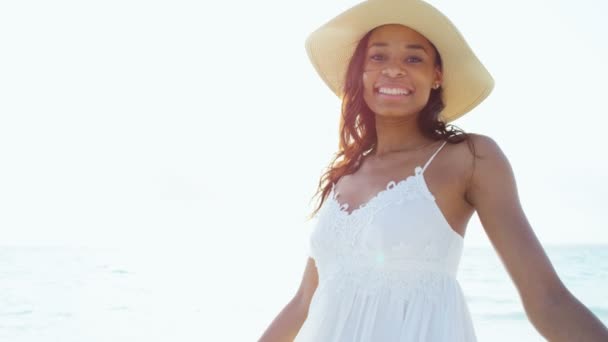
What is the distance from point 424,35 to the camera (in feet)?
7.77

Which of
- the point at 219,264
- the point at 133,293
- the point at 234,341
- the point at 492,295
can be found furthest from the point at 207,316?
the point at 219,264

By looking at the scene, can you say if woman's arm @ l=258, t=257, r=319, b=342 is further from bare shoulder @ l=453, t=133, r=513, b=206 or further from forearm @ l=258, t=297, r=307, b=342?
bare shoulder @ l=453, t=133, r=513, b=206

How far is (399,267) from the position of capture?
2090 millimetres

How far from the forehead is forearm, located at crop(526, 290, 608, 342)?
897mm

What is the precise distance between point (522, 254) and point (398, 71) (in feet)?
2.16

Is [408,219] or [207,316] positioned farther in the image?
[207,316]

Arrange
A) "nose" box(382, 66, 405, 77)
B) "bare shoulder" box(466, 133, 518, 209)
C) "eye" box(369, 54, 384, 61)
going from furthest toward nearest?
"eye" box(369, 54, 384, 61)
"nose" box(382, 66, 405, 77)
"bare shoulder" box(466, 133, 518, 209)

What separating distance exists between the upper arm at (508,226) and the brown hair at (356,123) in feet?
1.16

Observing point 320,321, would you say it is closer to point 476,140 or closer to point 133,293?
point 476,140

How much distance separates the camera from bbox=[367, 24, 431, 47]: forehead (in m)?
2.38

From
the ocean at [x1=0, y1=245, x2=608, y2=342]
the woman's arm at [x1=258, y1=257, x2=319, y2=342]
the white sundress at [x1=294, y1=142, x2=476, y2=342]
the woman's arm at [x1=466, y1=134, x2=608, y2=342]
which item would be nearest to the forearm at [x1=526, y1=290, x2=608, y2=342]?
the woman's arm at [x1=466, y1=134, x2=608, y2=342]

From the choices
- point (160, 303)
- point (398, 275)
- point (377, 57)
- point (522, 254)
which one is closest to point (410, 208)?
point (398, 275)

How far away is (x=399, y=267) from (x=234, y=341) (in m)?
10.7

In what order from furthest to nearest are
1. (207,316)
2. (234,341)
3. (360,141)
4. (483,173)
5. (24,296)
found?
(24,296), (207,316), (234,341), (360,141), (483,173)
